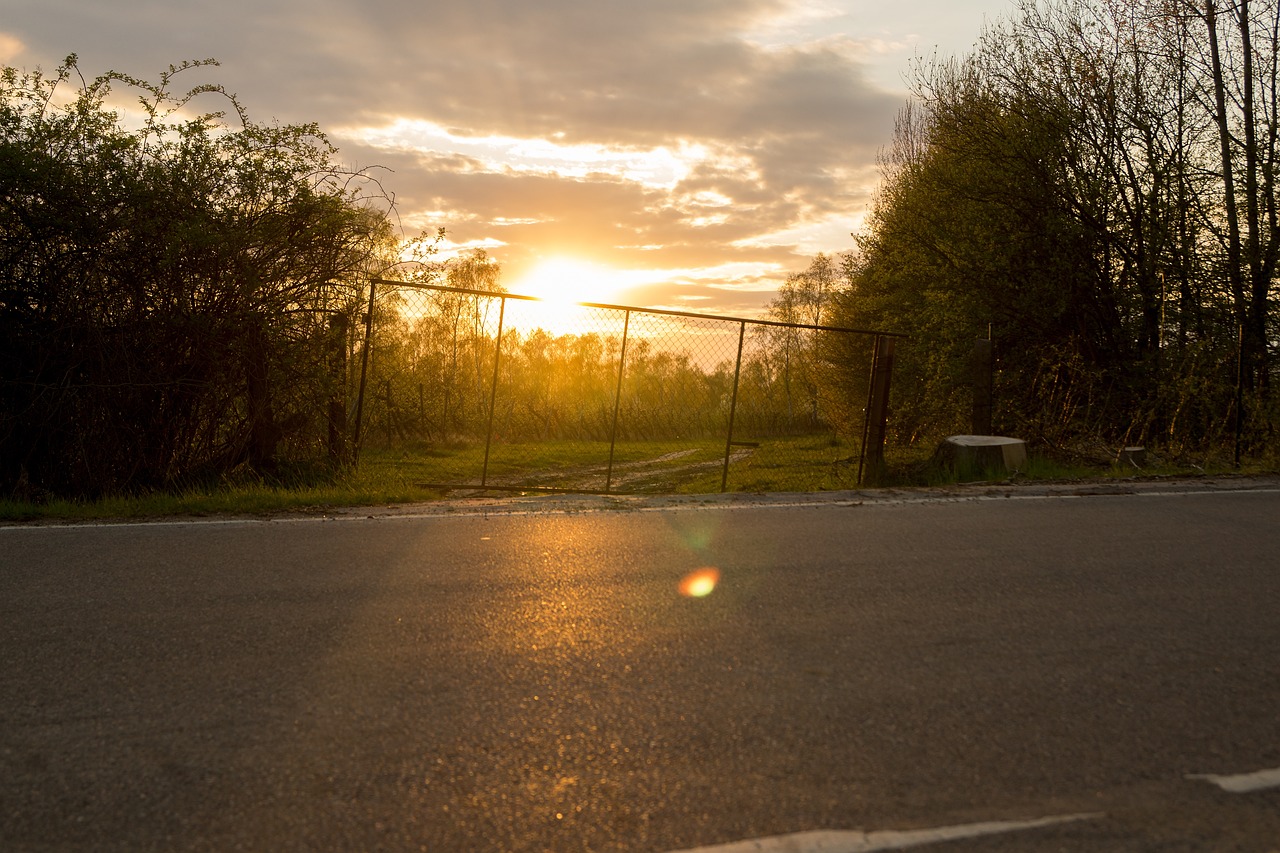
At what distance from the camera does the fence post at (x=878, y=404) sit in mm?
12281

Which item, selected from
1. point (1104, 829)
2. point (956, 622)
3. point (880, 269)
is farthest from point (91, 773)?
point (880, 269)

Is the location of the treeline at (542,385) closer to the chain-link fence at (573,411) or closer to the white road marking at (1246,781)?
the chain-link fence at (573,411)

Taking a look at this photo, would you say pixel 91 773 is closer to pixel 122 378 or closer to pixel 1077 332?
pixel 122 378

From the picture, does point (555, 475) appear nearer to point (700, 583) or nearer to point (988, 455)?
point (988, 455)

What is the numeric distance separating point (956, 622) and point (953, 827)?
2.21 meters

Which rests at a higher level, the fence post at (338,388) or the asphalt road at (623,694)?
the fence post at (338,388)

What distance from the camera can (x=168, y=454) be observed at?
10.0 metres

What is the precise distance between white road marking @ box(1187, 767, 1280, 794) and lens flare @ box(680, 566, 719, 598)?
2687 millimetres

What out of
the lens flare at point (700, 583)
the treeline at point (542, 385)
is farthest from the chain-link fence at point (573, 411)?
the lens flare at point (700, 583)

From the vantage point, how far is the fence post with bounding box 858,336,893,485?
12281mm

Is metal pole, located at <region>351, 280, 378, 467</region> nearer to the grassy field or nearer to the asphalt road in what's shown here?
the grassy field

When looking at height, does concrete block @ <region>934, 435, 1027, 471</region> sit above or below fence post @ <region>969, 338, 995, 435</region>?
below

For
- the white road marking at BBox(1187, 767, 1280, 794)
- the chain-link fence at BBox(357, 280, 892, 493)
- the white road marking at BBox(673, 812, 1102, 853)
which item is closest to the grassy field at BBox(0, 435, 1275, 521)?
the chain-link fence at BBox(357, 280, 892, 493)

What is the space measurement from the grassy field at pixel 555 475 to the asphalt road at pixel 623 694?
1.62 metres
